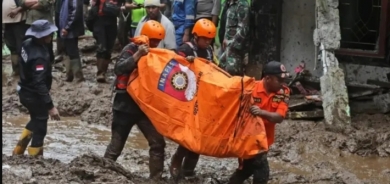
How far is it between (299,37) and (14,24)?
482 cm

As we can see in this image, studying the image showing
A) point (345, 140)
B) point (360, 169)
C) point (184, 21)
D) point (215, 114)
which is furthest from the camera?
point (184, 21)

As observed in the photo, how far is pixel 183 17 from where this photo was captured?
38.9 ft

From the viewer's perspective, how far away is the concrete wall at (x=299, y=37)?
11430mm

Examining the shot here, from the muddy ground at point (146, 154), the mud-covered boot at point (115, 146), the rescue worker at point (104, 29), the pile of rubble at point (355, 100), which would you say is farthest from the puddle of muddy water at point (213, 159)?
the rescue worker at point (104, 29)

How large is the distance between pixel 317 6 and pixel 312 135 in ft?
5.99

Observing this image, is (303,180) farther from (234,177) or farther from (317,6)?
(317,6)

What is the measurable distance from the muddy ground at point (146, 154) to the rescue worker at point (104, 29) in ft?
3.03

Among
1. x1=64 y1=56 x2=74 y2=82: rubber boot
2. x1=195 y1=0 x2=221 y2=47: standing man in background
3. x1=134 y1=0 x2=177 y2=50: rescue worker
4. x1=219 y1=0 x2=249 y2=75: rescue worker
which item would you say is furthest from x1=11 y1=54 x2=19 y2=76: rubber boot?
x1=219 y1=0 x2=249 y2=75: rescue worker

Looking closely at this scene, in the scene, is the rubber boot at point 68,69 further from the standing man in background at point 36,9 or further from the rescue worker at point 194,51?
the rescue worker at point 194,51

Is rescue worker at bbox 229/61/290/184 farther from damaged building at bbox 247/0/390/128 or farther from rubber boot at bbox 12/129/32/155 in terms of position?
damaged building at bbox 247/0/390/128

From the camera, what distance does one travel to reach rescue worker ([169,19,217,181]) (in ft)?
25.3

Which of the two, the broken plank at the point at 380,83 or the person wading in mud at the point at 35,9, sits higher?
the person wading in mud at the point at 35,9

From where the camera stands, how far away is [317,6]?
34.3 ft

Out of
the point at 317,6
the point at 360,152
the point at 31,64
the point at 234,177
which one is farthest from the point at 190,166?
the point at 317,6
